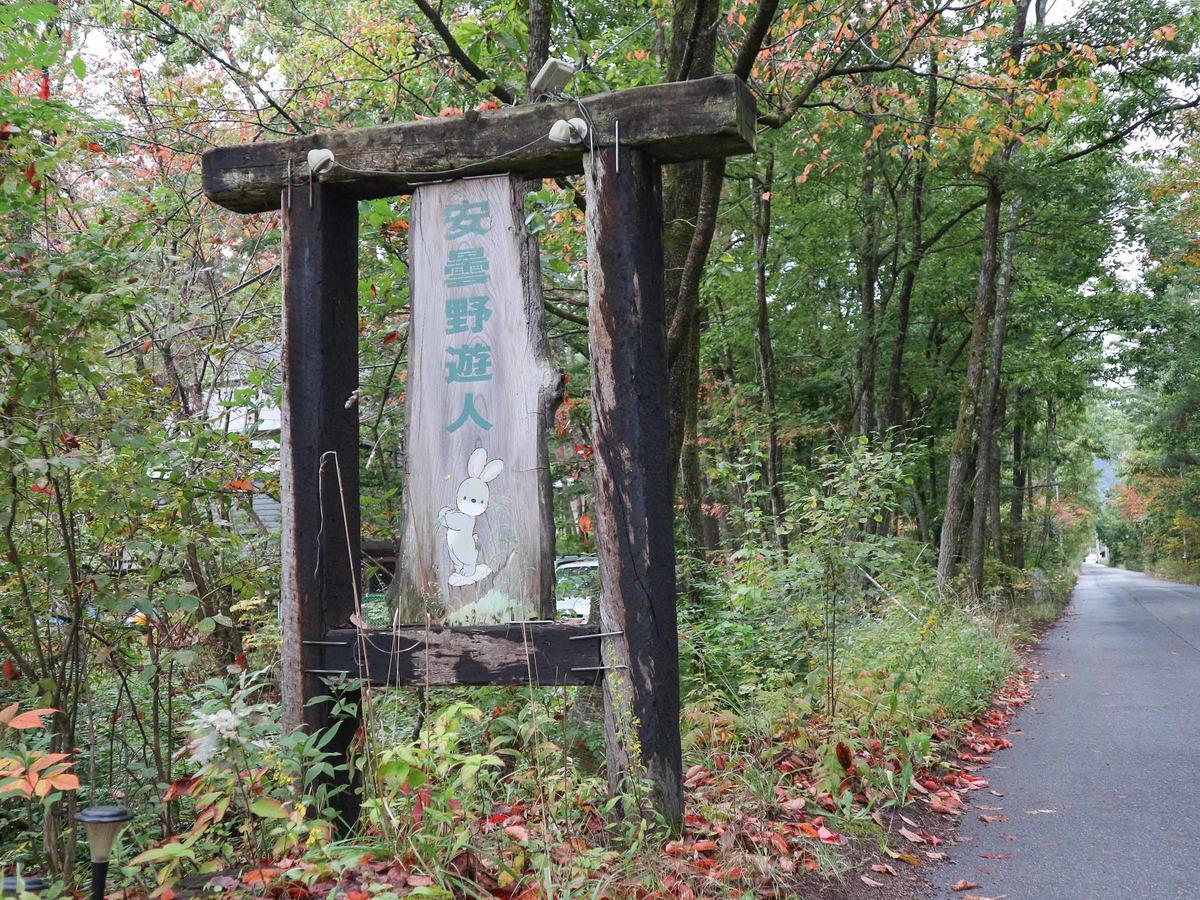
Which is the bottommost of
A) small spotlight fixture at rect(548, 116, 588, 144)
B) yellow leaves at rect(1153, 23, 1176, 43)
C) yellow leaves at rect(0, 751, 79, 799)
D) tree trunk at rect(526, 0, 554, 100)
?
yellow leaves at rect(0, 751, 79, 799)

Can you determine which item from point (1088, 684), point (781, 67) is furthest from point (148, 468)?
point (1088, 684)

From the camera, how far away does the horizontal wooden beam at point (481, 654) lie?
4172mm

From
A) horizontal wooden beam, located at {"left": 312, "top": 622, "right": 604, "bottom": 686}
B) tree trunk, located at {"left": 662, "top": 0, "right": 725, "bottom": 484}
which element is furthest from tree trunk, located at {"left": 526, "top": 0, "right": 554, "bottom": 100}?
horizontal wooden beam, located at {"left": 312, "top": 622, "right": 604, "bottom": 686}

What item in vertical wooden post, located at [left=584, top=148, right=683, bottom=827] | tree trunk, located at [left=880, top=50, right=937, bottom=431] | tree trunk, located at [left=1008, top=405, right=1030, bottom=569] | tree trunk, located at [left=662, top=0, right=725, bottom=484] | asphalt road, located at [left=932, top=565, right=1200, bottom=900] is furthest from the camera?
tree trunk, located at [left=1008, top=405, right=1030, bottom=569]

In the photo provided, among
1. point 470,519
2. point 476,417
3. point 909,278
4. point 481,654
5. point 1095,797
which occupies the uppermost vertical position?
point 909,278

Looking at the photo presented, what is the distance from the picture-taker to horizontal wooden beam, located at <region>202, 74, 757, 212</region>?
13.6ft

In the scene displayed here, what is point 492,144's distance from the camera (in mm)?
4438

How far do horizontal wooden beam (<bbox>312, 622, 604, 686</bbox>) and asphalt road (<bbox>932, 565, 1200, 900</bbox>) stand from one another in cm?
202

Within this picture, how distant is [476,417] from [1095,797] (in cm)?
464

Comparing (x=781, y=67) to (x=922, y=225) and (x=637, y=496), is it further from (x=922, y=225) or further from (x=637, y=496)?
(x=922, y=225)

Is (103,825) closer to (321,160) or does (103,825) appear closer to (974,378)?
(321,160)

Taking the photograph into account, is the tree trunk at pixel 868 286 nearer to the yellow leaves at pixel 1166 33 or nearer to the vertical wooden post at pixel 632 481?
the yellow leaves at pixel 1166 33

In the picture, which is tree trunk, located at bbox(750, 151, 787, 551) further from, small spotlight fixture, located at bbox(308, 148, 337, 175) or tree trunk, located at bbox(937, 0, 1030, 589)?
small spotlight fixture, located at bbox(308, 148, 337, 175)

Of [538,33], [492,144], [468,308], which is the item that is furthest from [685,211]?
[468,308]
